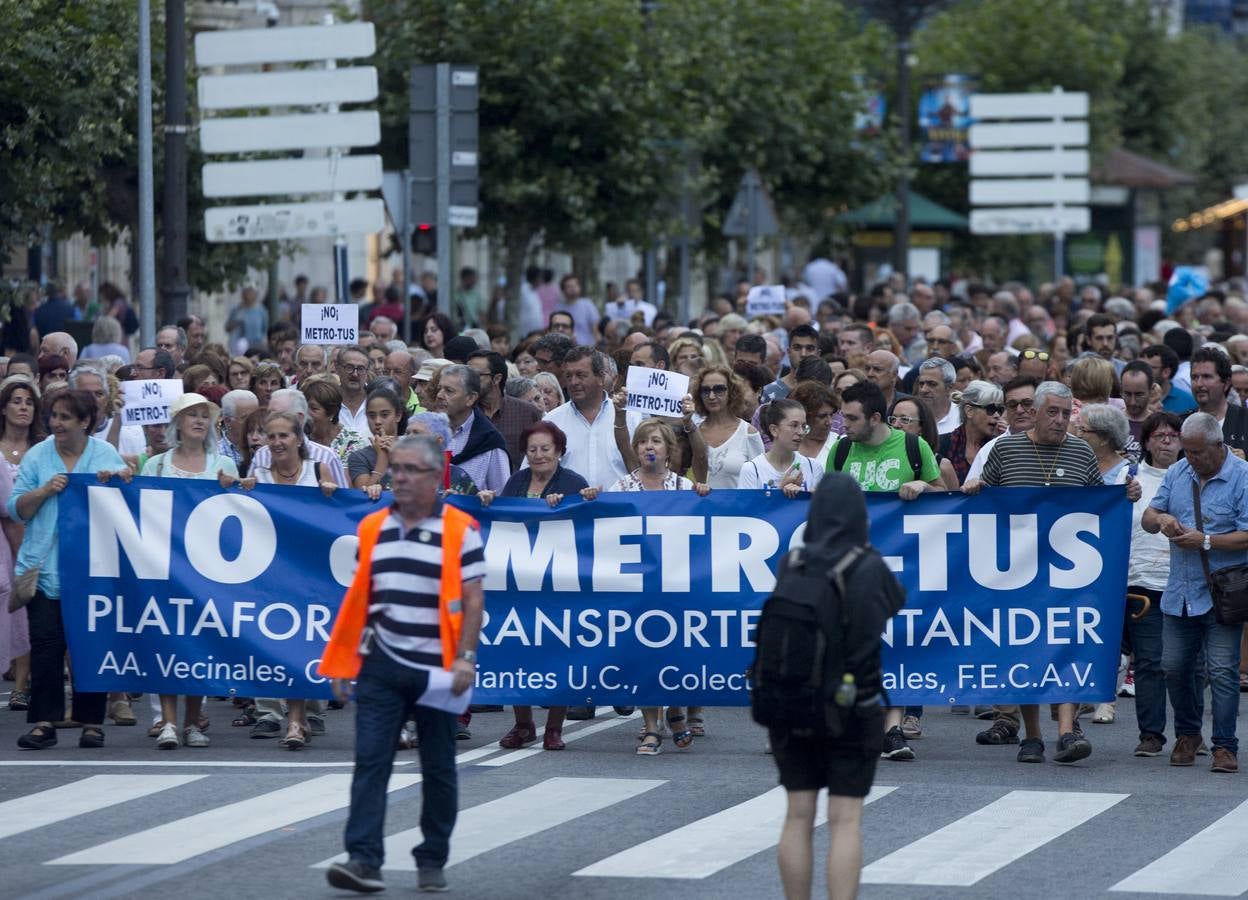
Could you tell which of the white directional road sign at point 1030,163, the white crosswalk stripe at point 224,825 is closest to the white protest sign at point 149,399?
the white crosswalk stripe at point 224,825

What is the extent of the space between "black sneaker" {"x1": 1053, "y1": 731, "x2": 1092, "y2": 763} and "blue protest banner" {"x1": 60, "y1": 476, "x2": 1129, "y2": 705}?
0.29 metres

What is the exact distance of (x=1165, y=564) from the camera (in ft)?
41.0

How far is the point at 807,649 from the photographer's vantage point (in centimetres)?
809

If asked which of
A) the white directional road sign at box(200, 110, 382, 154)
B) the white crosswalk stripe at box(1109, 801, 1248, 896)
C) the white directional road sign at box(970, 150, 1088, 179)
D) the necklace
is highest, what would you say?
the white directional road sign at box(970, 150, 1088, 179)

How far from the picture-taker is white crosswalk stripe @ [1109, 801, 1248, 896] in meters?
9.13

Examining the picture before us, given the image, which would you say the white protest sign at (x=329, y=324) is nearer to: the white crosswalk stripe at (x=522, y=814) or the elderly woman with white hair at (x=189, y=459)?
the elderly woman with white hair at (x=189, y=459)

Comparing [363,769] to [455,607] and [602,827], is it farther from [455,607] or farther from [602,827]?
[602,827]

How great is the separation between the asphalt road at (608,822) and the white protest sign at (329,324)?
4519 mm

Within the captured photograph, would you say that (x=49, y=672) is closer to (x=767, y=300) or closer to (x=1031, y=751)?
(x=1031, y=751)

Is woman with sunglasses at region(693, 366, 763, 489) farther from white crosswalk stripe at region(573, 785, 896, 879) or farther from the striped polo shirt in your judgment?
the striped polo shirt

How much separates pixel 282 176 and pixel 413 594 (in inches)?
445

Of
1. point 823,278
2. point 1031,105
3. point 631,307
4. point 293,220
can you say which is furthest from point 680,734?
point 1031,105

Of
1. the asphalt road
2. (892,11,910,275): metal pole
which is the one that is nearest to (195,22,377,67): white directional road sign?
the asphalt road

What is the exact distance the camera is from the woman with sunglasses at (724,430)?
13.3 meters
